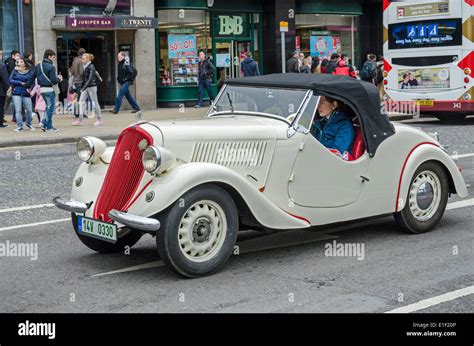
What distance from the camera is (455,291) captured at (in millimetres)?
5719

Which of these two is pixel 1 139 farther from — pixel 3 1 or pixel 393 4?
pixel 393 4

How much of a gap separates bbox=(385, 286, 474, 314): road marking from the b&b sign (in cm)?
2388

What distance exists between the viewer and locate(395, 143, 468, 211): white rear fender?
24.5 feet

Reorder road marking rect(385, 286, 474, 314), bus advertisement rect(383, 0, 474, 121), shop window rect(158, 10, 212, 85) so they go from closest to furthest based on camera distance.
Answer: road marking rect(385, 286, 474, 314), bus advertisement rect(383, 0, 474, 121), shop window rect(158, 10, 212, 85)

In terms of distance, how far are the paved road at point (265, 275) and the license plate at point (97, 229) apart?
1.05ft

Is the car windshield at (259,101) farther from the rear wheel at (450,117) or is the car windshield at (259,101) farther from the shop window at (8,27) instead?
the shop window at (8,27)

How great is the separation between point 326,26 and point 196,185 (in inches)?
1062

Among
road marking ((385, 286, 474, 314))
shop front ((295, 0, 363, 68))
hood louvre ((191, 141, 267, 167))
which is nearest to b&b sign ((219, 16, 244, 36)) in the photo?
shop front ((295, 0, 363, 68))

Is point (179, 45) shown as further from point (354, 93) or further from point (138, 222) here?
point (138, 222)

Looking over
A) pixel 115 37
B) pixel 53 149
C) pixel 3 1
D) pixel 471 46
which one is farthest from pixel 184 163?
pixel 115 37

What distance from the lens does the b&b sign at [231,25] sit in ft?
94.6

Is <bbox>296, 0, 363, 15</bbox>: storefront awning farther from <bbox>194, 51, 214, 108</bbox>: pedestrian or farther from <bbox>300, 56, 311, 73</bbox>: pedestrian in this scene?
<bbox>194, 51, 214, 108</bbox>: pedestrian

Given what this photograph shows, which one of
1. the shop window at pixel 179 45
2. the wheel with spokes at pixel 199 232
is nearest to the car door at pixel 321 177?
the wheel with spokes at pixel 199 232
